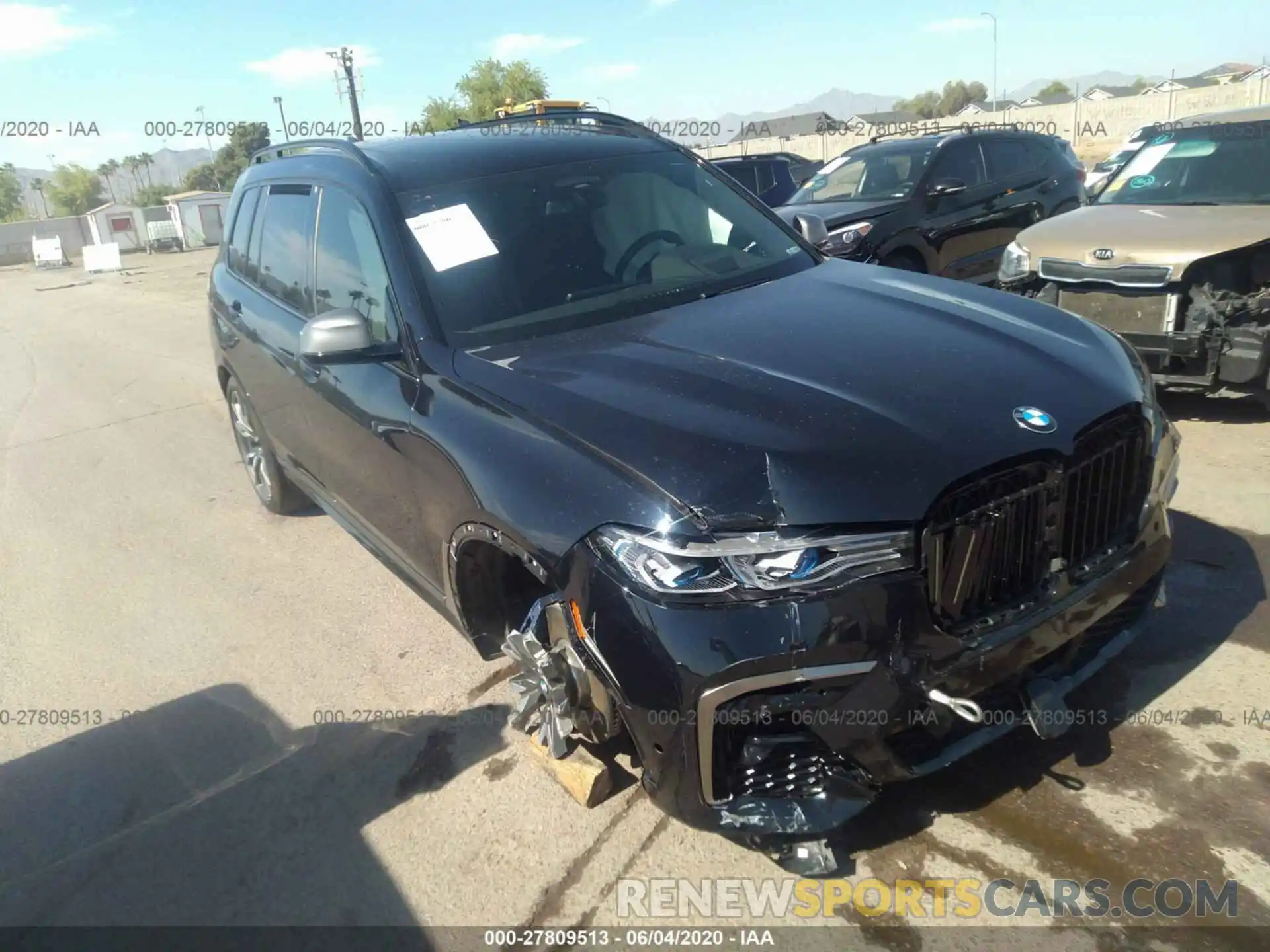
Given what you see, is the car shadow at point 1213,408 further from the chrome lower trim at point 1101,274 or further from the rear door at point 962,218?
the rear door at point 962,218

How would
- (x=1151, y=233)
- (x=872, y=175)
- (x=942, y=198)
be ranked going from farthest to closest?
(x=872, y=175), (x=942, y=198), (x=1151, y=233)

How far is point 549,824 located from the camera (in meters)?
2.96

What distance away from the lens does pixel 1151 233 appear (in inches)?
225

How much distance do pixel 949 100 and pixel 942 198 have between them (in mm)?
101699

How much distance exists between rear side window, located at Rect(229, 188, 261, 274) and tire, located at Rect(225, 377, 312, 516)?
687 millimetres

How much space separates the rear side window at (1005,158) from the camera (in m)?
9.39

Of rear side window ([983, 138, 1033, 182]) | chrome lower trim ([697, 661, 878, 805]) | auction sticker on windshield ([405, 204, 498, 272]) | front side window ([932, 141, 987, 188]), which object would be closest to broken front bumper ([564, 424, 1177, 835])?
chrome lower trim ([697, 661, 878, 805])

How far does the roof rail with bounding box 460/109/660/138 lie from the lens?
4504mm

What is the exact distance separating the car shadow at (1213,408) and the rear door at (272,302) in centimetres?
499

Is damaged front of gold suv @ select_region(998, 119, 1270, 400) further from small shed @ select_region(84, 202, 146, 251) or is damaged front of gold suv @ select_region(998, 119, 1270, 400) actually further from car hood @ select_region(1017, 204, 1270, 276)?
small shed @ select_region(84, 202, 146, 251)

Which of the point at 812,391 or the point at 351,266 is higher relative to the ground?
the point at 351,266

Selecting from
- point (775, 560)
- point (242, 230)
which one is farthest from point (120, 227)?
point (775, 560)

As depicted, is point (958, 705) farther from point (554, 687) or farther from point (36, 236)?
point (36, 236)

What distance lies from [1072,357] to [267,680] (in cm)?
329
